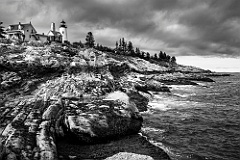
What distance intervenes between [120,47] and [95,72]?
152761 mm

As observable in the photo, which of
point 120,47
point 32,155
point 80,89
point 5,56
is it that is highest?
point 120,47

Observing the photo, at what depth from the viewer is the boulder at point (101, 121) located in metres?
14.2

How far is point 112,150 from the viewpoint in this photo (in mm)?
13234

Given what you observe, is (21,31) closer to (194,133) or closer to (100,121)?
(100,121)

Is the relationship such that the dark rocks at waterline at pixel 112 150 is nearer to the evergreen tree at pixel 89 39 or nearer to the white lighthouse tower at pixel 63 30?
the white lighthouse tower at pixel 63 30

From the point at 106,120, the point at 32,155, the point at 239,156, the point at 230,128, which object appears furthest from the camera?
the point at 230,128

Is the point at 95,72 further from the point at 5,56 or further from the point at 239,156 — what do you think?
the point at 239,156

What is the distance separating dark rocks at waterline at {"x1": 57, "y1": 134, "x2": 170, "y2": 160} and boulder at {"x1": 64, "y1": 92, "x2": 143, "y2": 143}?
59cm

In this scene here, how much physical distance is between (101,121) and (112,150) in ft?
8.69

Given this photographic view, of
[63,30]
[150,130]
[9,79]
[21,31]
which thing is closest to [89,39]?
[63,30]

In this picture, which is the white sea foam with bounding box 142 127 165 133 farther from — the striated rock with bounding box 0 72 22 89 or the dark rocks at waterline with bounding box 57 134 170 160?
the striated rock with bounding box 0 72 22 89

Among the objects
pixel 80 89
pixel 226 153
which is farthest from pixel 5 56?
pixel 226 153

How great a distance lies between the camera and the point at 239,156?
13.9 meters

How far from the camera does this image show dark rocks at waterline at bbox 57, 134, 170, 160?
12.1m
